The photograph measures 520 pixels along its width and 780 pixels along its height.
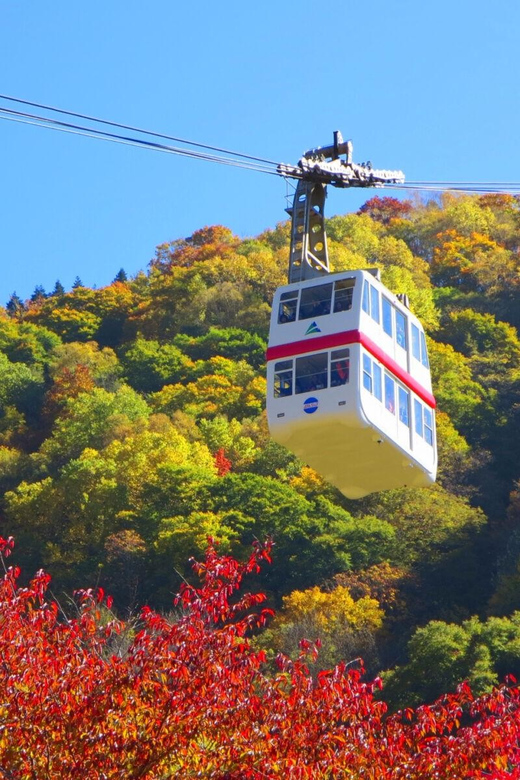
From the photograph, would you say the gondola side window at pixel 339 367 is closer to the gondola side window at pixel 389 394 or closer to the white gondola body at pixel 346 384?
the white gondola body at pixel 346 384

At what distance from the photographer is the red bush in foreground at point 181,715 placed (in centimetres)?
1916

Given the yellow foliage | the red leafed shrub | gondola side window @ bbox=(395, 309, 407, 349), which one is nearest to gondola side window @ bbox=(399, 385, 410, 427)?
gondola side window @ bbox=(395, 309, 407, 349)

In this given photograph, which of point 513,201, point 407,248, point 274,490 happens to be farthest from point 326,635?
point 513,201

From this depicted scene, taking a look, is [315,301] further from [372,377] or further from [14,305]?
[14,305]

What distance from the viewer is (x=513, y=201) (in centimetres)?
12531

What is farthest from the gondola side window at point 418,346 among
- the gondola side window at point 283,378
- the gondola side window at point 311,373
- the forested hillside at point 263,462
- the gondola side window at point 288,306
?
the forested hillside at point 263,462

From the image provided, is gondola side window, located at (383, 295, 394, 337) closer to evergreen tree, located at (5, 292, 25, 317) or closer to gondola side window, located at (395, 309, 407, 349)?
gondola side window, located at (395, 309, 407, 349)

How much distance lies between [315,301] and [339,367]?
4.80 ft

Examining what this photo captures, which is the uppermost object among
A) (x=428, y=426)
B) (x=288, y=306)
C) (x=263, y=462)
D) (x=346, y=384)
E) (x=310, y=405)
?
(x=263, y=462)

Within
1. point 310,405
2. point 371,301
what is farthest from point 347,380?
point 371,301

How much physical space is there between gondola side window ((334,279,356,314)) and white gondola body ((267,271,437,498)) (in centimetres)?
2

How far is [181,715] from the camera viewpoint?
64.3 ft

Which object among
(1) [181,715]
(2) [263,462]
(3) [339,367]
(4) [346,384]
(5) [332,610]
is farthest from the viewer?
(2) [263,462]

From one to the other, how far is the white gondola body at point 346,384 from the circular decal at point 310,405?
15 mm
